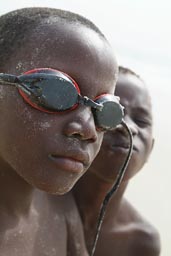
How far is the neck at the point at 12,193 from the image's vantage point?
100cm

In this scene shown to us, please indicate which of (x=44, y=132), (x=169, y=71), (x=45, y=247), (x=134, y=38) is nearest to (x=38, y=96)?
(x=44, y=132)

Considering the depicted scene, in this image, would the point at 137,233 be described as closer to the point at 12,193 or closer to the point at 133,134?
the point at 133,134

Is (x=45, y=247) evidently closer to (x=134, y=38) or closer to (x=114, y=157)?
(x=114, y=157)

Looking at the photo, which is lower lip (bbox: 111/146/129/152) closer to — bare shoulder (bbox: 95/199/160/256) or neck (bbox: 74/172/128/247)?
neck (bbox: 74/172/128/247)

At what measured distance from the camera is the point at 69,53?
889 millimetres

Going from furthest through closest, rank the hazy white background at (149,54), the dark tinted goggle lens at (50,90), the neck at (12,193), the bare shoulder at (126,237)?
the hazy white background at (149,54)
the bare shoulder at (126,237)
the neck at (12,193)
the dark tinted goggle lens at (50,90)

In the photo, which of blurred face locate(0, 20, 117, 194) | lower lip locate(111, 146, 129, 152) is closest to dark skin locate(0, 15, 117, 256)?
blurred face locate(0, 20, 117, 194)

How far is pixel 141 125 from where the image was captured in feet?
4.48

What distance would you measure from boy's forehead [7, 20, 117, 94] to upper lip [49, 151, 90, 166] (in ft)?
0.36

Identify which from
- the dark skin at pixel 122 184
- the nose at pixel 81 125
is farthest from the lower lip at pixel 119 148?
the nose at pixel 81 125

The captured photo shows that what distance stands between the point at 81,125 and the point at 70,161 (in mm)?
61

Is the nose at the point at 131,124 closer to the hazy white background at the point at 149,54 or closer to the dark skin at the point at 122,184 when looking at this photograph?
the dark skin at the point at 122,184

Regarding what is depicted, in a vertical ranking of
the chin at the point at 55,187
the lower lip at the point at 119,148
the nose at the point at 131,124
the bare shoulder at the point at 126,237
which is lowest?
the bare shoulder at the point at 126,237

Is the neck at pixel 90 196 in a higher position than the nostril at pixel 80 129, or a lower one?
lower
